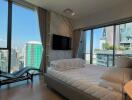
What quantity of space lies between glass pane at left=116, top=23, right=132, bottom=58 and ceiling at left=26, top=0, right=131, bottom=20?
975 millimetres

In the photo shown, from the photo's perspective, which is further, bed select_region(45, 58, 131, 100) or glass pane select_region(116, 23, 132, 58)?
glass pane select_region(116, 23, 132, 58)

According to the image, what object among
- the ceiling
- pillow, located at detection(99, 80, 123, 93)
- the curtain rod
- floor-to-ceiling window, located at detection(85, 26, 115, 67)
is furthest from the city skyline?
pillow, located at detection(99, 80, 123, 93)

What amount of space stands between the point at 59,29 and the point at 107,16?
88.8 inches

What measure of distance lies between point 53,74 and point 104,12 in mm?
3263

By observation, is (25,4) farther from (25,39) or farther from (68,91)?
(68,91)

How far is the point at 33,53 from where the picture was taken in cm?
543

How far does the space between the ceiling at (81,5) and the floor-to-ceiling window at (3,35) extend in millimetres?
984

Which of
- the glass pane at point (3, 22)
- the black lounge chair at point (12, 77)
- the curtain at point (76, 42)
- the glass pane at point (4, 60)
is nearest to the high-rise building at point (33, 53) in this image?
the glass pane at point (4, 60)

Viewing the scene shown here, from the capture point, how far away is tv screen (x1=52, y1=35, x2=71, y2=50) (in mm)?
5590

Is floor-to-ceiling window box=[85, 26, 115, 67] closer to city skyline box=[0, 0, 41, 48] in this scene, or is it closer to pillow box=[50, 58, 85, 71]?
pillow box=[50, 58, 85, 71]

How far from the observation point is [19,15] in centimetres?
493

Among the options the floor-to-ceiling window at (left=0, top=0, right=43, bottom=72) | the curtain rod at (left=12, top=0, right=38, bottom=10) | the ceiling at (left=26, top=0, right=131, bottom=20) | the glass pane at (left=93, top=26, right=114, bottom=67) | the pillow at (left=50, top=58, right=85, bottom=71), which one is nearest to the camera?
the pillow at (left=50, top=58, right=85, bottom=71)

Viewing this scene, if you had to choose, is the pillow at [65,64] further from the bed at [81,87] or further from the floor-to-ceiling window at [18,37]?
the floor-to-ceiling window at [18,37]

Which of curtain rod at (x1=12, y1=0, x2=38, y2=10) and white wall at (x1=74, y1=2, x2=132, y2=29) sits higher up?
curtain rod at (x1=12, y1=0, x2=38, y2=10)
